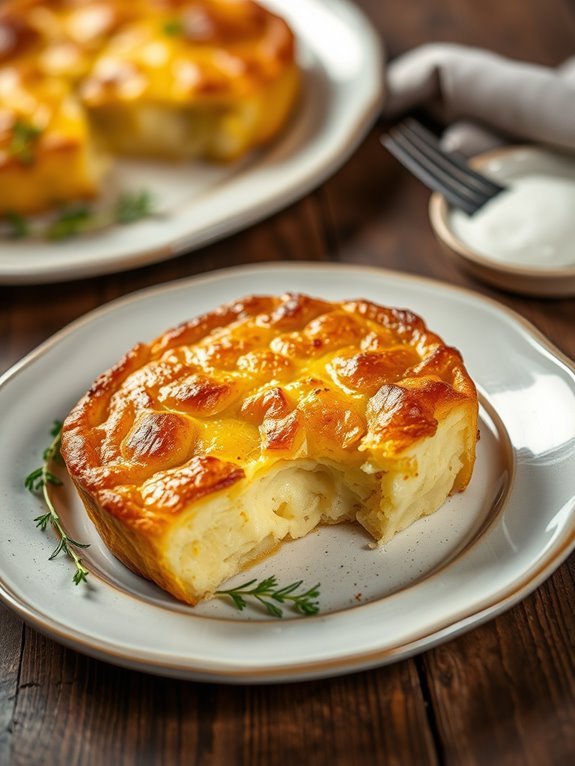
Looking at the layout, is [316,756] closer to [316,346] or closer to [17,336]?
[316,346]

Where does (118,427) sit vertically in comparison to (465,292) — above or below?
above

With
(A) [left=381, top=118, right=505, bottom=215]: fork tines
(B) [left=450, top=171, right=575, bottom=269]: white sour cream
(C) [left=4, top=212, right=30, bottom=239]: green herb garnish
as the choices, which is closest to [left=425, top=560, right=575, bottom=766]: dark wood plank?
(B) [left=450, top=171, right=575, bottom=269]: white sour cream

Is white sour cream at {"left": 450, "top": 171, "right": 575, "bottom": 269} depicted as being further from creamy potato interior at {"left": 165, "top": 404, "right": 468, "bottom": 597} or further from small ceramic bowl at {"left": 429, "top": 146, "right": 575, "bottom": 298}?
creamy potato interior at {"left": 165, "top": 404, "right": 468, "bottom": 597}

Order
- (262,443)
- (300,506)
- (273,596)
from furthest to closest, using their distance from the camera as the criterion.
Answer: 1. (300,506)
2. (262,443)
3. (273,596)

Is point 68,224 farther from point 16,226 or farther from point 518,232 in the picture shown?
point 518,232

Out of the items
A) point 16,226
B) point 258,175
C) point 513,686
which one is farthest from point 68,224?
point 513,686

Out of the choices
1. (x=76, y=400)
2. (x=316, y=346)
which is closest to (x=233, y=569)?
(x=316, y=346)

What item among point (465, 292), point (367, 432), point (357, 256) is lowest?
point (357, 256)
